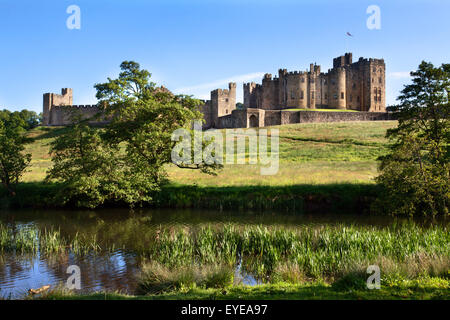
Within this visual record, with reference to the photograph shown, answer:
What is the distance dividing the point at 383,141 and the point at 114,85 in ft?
107

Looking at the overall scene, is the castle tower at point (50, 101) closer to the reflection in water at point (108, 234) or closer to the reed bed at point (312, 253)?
the reflection in water at point (108, 234)

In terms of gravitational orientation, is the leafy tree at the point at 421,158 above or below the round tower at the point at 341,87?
below

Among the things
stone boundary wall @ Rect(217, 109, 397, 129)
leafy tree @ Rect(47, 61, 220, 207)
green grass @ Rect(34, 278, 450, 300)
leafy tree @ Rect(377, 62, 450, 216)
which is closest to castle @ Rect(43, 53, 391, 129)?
stone boundary wall @ Rect(217, 109, 397, 129)

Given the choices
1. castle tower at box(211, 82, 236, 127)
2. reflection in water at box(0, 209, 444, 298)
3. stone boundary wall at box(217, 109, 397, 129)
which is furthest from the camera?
castle tower at box(211, 82, 236, 127)

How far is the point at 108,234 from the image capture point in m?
16.9

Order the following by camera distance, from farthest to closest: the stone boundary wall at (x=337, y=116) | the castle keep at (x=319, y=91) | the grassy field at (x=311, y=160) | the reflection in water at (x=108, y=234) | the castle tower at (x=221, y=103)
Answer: the castle keep at (x=319, y=91), the castle tower at (x=221, y=103), the stone boundary wall at (x=337, y=116), the grassy field at (x=311, y=160), the reflection in water at (x=108, y=234)

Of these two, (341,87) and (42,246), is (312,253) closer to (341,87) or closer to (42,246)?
(42,246)

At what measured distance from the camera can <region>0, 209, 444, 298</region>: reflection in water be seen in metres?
10.6

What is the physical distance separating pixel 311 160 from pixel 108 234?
84.3ft

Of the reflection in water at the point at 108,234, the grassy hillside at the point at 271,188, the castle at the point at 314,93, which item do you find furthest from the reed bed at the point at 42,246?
the castle at the point at 314,93

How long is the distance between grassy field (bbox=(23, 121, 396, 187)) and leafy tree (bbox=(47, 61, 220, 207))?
366 centimetres

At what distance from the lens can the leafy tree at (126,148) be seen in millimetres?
23406

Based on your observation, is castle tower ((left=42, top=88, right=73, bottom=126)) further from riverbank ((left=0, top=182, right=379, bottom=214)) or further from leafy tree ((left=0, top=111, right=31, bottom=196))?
riverbank ((left=0, top=182, right=379, bottom=214))

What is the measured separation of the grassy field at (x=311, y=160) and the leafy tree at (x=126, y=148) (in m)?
3.66
